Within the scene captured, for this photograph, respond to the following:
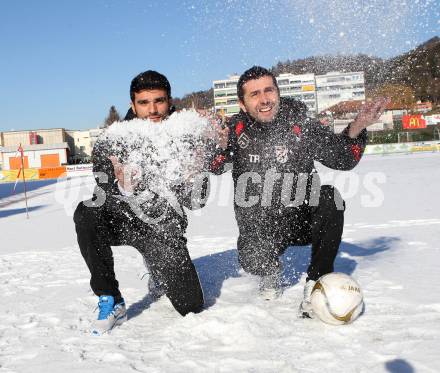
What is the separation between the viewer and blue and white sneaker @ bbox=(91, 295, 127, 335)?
10.4ft

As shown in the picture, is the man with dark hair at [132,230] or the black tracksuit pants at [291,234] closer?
the man with dark hair at [132,230]

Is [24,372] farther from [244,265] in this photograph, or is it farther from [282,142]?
[282,142]

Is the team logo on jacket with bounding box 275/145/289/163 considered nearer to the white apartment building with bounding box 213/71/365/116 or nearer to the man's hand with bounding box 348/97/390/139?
the man's hand with bounding box 348/97/390/139

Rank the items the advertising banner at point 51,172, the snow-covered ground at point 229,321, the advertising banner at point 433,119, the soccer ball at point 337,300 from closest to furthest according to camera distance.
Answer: the snow-covered ground at point 229,321
the soccer ball at point 337,300
the advertising banner at point 51,172
the advertising banner at point 433,119

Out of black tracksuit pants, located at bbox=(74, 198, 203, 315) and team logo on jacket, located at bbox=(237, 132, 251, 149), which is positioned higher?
team logo on jacket, located at bbox=(237, 132, 251, 149)

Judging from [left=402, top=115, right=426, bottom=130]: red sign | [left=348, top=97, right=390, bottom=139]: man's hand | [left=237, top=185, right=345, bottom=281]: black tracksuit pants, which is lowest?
[left=237, top=185, right=345, bottom=281]: black tracksuit pants

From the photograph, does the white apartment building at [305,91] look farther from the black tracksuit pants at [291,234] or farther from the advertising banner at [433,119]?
the black tracksuit pants at [291,234]

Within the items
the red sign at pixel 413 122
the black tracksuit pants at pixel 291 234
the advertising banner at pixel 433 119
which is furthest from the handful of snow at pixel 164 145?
the advertising banner at pixel 433 119

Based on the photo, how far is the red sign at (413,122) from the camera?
46.9 meters

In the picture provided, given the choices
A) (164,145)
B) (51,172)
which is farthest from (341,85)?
(164,145)

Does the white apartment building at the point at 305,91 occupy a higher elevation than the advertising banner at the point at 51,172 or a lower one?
higher

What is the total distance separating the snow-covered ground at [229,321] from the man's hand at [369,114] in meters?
1.33

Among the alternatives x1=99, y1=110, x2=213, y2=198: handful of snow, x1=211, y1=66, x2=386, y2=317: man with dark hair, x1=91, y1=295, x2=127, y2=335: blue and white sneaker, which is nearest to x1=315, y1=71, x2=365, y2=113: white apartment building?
x1=211, y1=66, x2=386, y2=317: man with dark hair

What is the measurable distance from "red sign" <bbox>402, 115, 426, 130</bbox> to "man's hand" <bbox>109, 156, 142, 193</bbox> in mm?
48072
